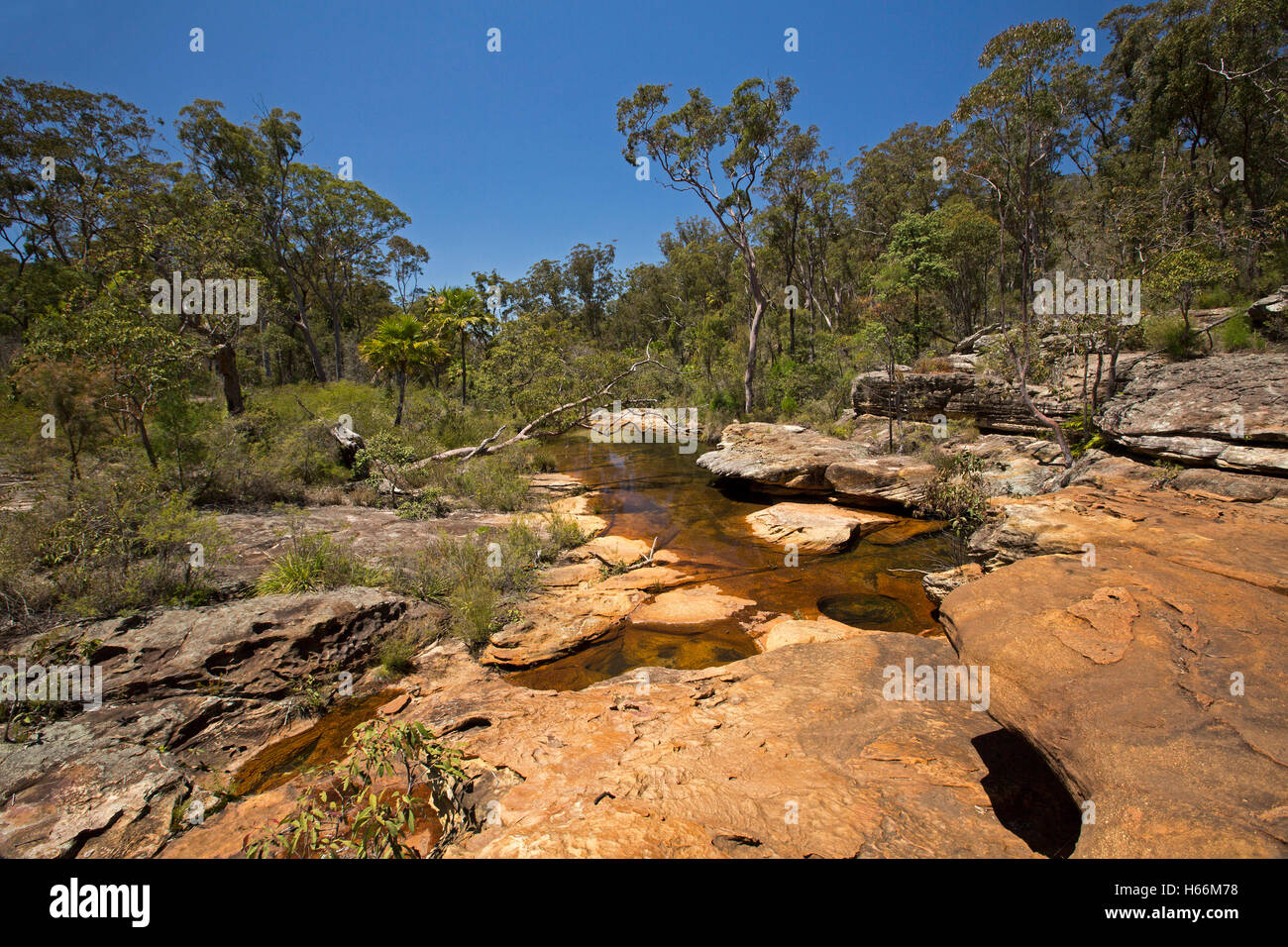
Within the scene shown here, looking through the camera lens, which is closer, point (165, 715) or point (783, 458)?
point (165, 715)

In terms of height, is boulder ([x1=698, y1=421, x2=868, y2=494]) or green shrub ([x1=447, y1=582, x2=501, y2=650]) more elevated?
boulder ([x1=698, y1=421, x2=868, y2=494])

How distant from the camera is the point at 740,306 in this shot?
103 feet

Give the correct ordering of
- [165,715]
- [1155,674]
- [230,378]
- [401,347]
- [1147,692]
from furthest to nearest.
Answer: [401,347]
[230,378]
[165,715]
[1155,674]
[1147,692]

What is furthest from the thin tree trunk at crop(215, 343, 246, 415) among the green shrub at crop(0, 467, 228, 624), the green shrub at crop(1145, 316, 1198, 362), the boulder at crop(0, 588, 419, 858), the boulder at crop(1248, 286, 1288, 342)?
the boulder at crop(1248, 286, 1288, 342)

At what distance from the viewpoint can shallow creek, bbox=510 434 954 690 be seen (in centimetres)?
642

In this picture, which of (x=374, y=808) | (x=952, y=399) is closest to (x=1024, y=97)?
(x=952, y=399)

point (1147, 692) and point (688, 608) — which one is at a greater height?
point (1147, 692)

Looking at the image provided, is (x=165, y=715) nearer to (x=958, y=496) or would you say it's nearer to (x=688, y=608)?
(x=688, y=608)

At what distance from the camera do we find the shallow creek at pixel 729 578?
6.42m

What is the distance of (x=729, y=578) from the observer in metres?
A: 8.88

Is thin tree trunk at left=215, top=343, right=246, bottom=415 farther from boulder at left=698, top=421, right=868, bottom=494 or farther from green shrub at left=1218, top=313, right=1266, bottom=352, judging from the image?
green shrub at left=1218, top=313, right=1266, bottom=352

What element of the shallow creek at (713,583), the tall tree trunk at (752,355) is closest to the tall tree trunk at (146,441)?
the shallow creek at (713,583)

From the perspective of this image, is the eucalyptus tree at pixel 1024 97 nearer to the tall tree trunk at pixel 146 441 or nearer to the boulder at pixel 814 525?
the boulder at pixel 814 525

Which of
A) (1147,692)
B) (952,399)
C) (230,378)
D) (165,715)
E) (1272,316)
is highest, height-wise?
(1272,316)
